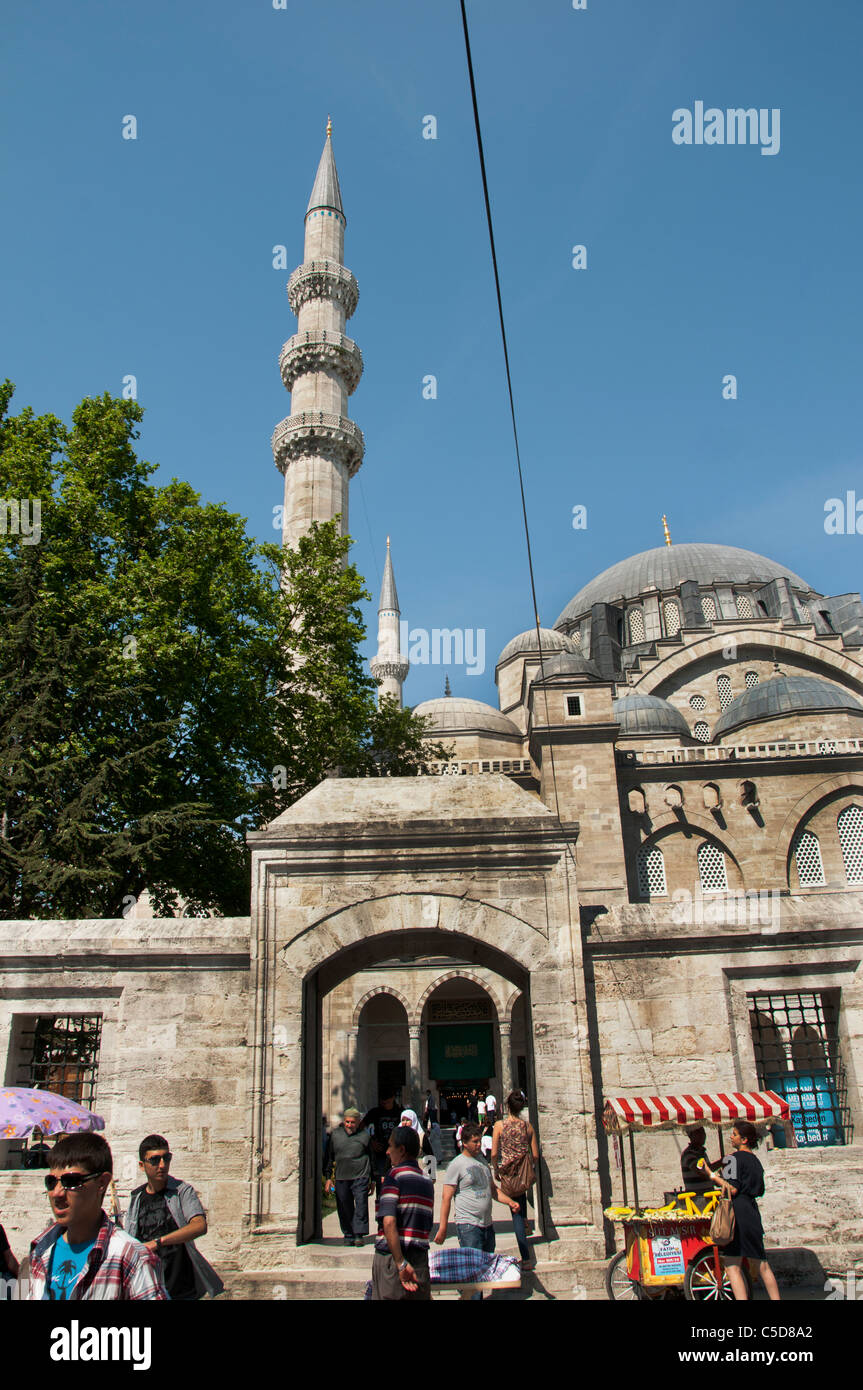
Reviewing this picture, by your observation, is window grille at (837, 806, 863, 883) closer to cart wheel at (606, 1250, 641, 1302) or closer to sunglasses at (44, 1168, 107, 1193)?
cart wheel at (606, 1250, 641, 1302)

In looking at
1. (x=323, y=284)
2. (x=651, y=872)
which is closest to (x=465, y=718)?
(x=651, y=872)

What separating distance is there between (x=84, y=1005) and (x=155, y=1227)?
366cm

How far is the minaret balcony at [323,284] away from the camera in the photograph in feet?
104

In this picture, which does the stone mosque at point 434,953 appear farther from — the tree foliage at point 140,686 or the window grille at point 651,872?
the window grille at point 651,872

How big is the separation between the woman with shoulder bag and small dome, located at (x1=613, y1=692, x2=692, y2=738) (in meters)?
27.9

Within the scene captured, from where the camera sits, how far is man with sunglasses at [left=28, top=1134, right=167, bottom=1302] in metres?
2.73

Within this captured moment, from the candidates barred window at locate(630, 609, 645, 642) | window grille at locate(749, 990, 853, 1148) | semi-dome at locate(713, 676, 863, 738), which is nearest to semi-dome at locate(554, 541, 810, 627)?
barred window at locate(630, 609, 645, 642)

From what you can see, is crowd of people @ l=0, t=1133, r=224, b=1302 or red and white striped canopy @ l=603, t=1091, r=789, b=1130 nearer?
crowd of people @ l=0, t=1133, r=224, b=1302

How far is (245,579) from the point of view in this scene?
17344mm

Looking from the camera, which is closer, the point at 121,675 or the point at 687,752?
the point at 121,675

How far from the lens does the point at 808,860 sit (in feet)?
94.4
